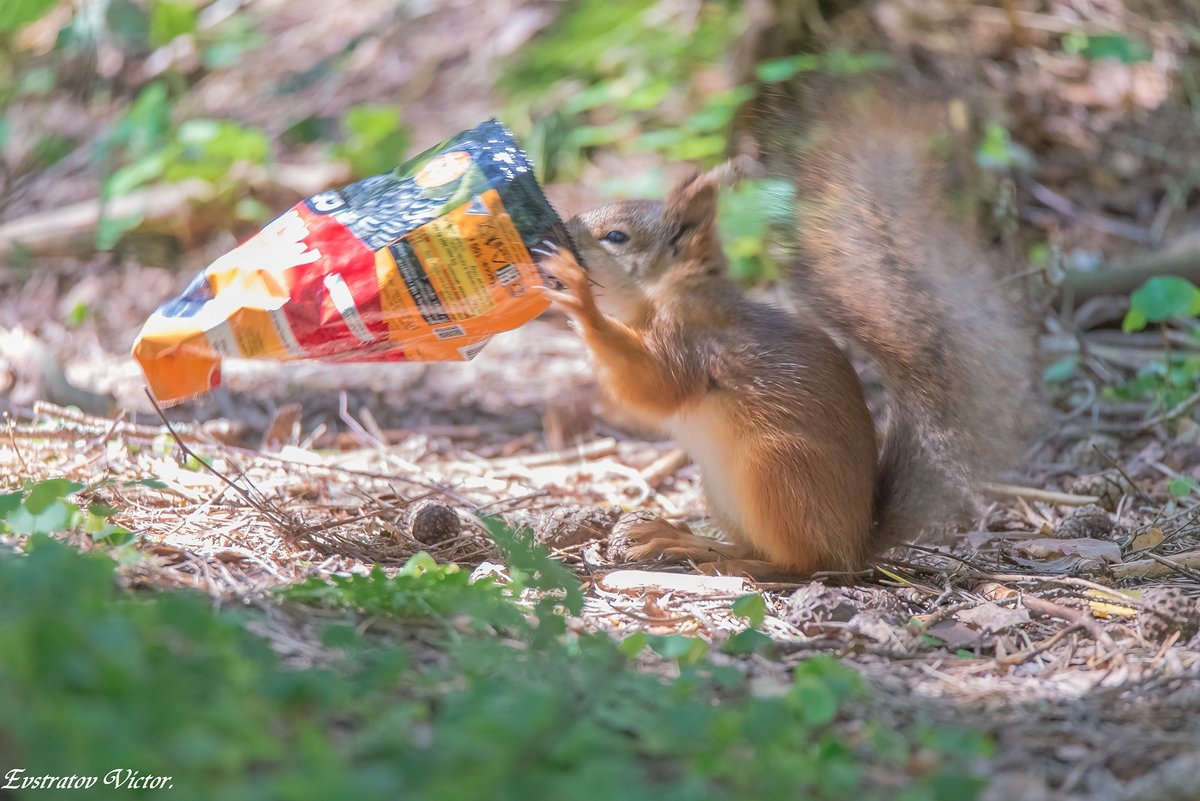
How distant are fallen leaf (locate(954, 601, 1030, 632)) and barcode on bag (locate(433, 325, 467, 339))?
109 cm

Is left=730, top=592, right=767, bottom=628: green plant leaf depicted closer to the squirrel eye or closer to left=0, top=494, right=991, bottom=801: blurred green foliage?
left=0, top=494, right=991, bottom=801: blurred green foliage

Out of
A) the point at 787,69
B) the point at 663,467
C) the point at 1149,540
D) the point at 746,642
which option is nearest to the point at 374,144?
the point at 787,69

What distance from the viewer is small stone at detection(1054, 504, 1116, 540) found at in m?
2.75

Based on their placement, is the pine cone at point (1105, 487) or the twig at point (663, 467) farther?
the twig at point (663, 467)

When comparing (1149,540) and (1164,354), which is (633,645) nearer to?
(1149,540)

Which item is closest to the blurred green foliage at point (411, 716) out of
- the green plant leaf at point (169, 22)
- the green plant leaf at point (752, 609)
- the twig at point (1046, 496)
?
the green plant leaf at point (752, 609)

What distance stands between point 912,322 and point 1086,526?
0.70m

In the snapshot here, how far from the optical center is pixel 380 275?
2191 millimetres

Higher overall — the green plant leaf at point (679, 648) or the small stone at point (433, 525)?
the green plant leaf at point (679, 648)

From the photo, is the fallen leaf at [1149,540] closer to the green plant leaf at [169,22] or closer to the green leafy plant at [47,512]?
the green leafy plant at [47,512]

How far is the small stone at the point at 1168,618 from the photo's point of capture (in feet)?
6.70

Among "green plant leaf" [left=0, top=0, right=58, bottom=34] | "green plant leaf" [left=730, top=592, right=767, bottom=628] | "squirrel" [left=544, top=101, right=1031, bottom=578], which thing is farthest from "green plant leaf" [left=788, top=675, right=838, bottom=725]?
"green plant leaf" [left=0, top=0, right=58, bottom=34]

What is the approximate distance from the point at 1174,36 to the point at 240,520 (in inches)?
168

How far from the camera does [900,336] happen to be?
99.7 inches
